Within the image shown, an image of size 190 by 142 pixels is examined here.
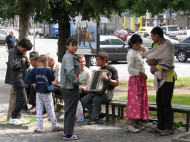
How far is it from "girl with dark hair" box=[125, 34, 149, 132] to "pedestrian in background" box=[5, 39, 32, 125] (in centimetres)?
199

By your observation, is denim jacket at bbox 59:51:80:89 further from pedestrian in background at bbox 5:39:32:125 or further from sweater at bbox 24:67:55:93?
pedestrian in background at bbox 5:39:32:125

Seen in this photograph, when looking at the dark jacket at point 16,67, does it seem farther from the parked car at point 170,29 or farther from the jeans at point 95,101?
the parked car at point 170,29

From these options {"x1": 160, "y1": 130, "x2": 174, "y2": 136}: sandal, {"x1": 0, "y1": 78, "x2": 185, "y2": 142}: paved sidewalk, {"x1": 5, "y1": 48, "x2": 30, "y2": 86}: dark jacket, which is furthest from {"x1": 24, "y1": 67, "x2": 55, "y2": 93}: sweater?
{"x1": 160, "y1": 130, "x2": 174, "y2": 136}: sandal

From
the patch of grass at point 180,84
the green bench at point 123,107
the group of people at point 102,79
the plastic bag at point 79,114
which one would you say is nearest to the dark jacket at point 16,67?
the group of people at point 102,79

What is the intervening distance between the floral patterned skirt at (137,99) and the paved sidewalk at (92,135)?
0.34 metres

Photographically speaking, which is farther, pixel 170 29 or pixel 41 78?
pixel 170 29

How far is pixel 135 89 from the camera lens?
7.69 m

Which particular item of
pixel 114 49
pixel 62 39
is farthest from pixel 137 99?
pixel 114 49

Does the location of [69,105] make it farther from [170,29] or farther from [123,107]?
[170,29]

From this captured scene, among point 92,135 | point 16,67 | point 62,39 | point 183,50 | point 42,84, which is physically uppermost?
point 62,39

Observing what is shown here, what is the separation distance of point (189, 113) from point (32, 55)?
10.8 ft

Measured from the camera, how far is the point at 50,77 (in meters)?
7.65

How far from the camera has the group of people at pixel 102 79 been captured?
7.14 meters

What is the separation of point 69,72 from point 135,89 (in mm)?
1428
